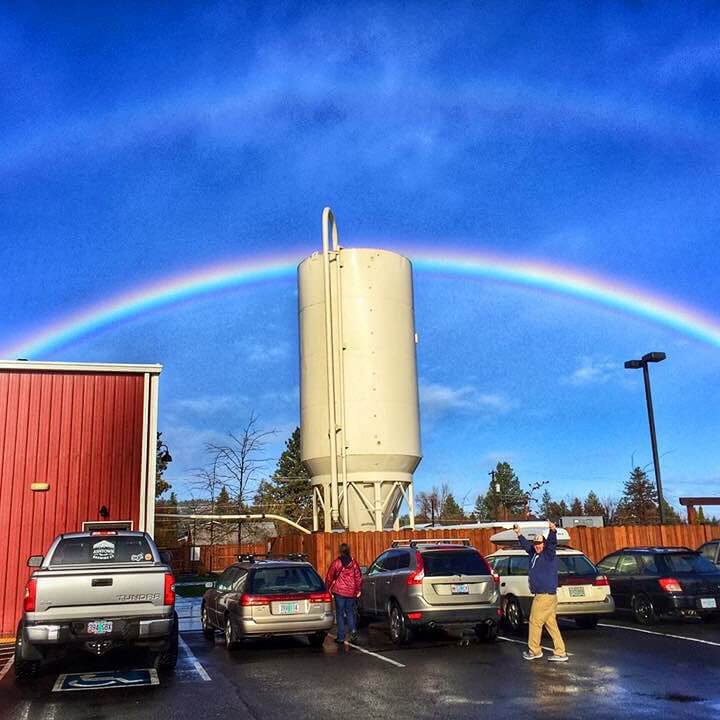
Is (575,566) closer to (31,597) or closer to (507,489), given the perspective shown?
(31,597)

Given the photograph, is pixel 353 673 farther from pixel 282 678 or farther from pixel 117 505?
pixel 117 505

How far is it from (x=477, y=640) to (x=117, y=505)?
8.05 meters

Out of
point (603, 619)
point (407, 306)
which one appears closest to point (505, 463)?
point (407, 306)

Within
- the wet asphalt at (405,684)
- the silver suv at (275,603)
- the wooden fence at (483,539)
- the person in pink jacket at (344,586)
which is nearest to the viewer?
the wet asphalt at (405,684)

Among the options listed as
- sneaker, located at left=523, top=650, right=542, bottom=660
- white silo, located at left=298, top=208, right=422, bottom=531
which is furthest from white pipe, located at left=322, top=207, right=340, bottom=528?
sneaker, located at left=523, top=650, right=542, bottom=660

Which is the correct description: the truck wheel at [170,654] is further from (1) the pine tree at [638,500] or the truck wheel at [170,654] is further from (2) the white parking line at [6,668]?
(1) the pine tree at [638,500]

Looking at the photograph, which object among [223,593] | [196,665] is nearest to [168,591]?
[196,665]

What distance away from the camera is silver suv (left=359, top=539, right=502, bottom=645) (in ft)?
40.2

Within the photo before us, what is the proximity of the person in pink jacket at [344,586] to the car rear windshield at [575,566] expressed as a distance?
12.8 feet

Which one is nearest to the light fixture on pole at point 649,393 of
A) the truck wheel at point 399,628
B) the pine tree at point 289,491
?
the truck wheel at point 399,628

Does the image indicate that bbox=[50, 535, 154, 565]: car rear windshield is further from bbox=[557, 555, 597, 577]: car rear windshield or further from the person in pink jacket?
bbox=[557, 555, 597, 577]: car rear windshield

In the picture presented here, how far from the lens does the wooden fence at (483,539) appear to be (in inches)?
878

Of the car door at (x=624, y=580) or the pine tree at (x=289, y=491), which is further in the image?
the pine tree at (x=289, y=491)

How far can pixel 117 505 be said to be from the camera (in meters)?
16.1
